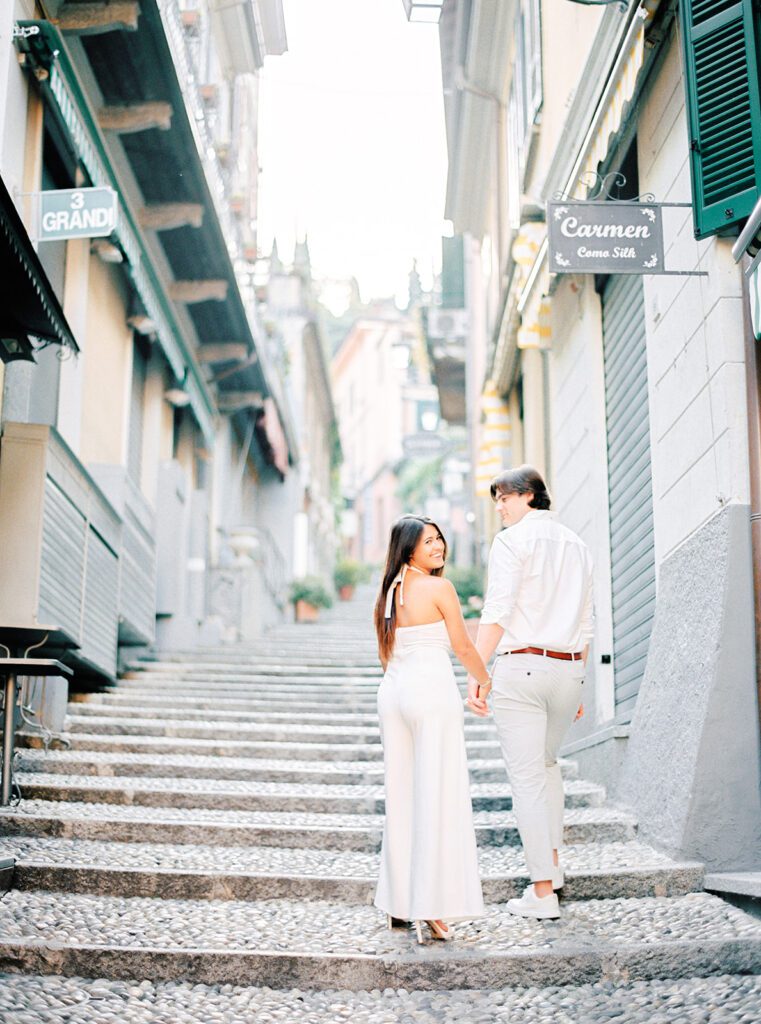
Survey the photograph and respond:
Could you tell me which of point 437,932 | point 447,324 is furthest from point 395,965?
point 447,324

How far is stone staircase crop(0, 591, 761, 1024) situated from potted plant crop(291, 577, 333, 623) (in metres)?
14.8

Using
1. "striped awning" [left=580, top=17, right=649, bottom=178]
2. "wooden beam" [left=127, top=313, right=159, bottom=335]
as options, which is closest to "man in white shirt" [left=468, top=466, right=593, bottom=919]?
"striped awning" [left=580, top=17, right=649, bottom=178]

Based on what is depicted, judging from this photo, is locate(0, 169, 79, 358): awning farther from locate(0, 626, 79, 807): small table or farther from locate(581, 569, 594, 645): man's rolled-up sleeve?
locate(581, 569, 594, 645): man's rolled-up sleeve

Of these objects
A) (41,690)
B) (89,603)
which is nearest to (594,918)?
(41,690)

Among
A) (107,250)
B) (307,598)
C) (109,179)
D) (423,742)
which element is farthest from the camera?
(307,598)

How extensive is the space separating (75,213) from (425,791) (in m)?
4.61

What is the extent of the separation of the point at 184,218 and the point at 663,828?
9242mm

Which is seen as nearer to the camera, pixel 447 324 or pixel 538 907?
pixel 538 907

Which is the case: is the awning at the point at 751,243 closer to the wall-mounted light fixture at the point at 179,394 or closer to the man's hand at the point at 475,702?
the man's hand at the point at 475,702

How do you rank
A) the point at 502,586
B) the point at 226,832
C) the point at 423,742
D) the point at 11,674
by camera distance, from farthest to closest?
the point at 226,832
the point at 11,674
the point at 502,586
the point at 423,742

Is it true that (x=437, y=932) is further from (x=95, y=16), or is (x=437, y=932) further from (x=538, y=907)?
(x=95, y=16)

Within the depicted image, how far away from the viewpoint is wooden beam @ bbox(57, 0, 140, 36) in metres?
9.49

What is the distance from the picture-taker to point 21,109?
27.7 ft

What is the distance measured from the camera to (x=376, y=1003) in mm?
4133
